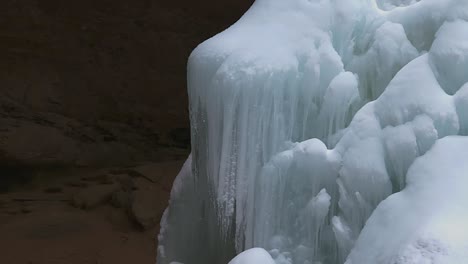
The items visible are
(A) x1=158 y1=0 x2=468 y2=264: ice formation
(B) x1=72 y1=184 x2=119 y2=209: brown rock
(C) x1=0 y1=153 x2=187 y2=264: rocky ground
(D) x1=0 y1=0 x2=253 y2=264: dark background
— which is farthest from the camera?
(D) x1=0 y1=0 x2=253 y2=264: dark background

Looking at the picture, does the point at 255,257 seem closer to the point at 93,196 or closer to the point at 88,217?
the point at 88,217

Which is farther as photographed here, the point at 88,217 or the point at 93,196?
the point at 93,196

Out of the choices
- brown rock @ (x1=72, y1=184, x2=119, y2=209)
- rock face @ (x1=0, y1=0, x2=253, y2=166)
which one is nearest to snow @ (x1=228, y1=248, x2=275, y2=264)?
brown rock @ (x1=72, y1=184, x2=119, y2=209)

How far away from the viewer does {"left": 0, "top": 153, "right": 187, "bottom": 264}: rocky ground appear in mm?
Answer: 5250

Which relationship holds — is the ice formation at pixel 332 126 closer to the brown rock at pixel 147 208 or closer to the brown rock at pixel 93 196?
the brown rock at pixel 147 208

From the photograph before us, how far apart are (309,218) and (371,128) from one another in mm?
350

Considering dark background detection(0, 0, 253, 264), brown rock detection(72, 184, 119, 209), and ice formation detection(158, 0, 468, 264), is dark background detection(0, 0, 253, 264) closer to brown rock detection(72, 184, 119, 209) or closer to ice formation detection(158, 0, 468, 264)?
brown rock detection(72, 184, 119, 209)

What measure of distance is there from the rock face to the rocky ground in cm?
41

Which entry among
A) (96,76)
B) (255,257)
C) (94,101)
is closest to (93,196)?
(94,101)

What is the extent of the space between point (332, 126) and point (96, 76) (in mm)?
5013

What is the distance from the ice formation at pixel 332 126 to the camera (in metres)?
1.62

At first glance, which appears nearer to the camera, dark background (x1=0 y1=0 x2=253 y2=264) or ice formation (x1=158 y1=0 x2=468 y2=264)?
ice formation (x1=158 y1=0 x2=468 y2=264)

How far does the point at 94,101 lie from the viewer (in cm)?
655

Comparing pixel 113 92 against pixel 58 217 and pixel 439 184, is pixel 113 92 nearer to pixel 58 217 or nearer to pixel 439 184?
pixel 58 217
